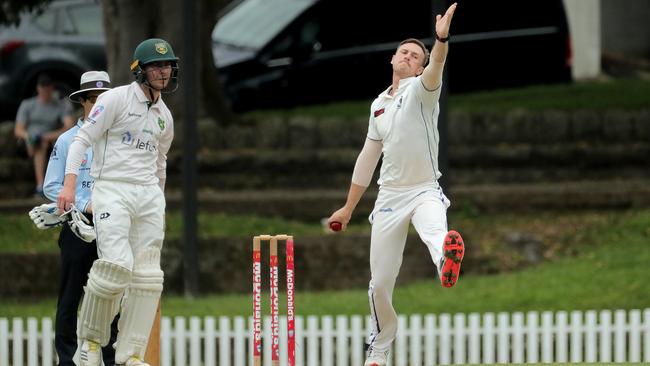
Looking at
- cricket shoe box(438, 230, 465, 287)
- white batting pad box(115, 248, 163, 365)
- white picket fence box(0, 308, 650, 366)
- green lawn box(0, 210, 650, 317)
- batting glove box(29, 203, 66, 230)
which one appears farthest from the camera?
green lawn box(0, 210, 650, 317)

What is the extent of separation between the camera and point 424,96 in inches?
369

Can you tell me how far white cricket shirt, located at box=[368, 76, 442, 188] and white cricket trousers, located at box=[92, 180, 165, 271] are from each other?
1.34 metres

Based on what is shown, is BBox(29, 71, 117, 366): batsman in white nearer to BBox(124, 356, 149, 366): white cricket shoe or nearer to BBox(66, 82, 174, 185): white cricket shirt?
BBox(66, 82, 174, 185): white cricket shirt

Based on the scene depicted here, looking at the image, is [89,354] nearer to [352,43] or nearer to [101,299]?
[101,299]

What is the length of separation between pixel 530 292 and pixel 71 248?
547 cm

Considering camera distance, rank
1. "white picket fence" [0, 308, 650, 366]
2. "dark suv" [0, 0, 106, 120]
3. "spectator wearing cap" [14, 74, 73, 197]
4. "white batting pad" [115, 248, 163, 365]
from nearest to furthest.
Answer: "white batting pad" [115, 248, 163, 365] → "white picket fence" [0, 308, 650, 366] → "spectator wearing cap" [14, 74, 73, 197] → "dark suv" [0, 0, 106, 120]

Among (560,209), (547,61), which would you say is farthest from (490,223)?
(547,61)

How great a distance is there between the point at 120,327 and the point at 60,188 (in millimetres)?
957

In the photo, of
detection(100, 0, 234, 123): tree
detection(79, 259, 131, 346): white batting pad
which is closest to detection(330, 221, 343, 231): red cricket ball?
detection(79, 259, 131, 346): white batting pad

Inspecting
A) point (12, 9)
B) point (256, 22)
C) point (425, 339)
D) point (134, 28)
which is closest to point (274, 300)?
point (425, 339)

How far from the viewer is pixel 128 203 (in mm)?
9242

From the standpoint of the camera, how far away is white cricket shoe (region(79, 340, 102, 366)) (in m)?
9.34

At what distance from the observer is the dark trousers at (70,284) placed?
32.0 ft

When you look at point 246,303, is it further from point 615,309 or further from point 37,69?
point 37,69
